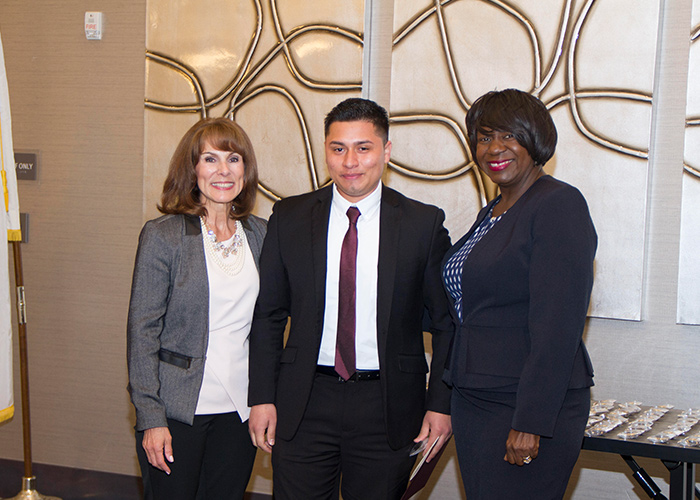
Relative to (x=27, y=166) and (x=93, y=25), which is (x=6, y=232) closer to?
(x=27, y=166)

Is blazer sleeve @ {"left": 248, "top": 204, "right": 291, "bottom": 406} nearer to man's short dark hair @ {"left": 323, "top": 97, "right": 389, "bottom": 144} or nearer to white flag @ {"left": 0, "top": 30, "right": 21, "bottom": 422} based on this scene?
man's short dark hair @ {"left": 323, "top": 97, "right": 389, "bottom": 144}

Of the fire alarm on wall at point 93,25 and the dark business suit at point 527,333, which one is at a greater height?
the fire alarm on wall at point 93,25

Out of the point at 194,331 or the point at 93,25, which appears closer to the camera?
the point at 194,331

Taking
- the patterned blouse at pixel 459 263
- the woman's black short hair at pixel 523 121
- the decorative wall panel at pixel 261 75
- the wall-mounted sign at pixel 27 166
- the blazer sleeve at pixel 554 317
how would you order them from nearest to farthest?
the blazer sleeve at pixel 554 317
the woman's black short hair at pixel 523 121
the patterned blouse at pixel 459 263
the decorative wall panel at pixel 261 75
the wall-mounted sign at pixel 27 166

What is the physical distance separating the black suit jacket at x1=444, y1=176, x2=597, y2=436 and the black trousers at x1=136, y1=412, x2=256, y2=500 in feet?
2.43

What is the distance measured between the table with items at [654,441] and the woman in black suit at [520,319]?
0.32 meters

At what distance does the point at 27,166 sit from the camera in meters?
3.70

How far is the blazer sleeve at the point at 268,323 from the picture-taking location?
2.07 metres

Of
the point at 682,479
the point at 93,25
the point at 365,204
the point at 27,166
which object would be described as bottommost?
the point at 682,479

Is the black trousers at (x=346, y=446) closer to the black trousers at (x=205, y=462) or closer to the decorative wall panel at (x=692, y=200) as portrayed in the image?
the black trousers at (x=205, y=462)

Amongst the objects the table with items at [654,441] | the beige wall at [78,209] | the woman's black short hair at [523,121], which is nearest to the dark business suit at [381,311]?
the woman's black short hair at [523,121]

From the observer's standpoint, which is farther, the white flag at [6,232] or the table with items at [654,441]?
the white flag at [6,232]

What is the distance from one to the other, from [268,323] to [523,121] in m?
1.01

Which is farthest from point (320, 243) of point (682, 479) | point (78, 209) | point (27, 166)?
point (27, 166)
